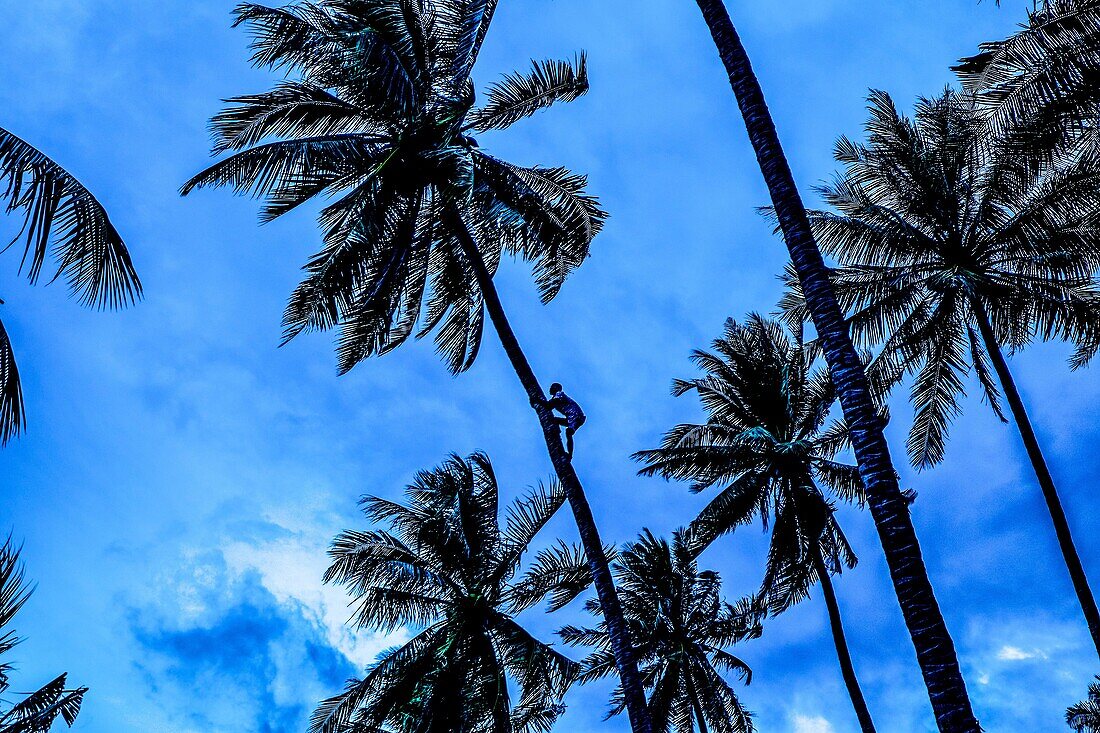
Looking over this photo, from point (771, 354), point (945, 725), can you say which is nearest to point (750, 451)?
point (771, 354)

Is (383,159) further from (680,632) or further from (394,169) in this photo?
(680,632)

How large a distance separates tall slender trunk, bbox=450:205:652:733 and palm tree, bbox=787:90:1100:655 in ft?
25.4

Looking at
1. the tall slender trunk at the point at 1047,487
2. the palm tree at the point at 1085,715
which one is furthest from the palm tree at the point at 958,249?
the palm tree at the point at 1085,715

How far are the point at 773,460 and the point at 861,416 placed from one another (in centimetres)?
1393

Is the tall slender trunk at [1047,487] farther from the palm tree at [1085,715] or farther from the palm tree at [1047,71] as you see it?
the palm tree at [1085,715]

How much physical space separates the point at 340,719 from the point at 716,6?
1465 centimetres

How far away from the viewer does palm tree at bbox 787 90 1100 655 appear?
16.1 m

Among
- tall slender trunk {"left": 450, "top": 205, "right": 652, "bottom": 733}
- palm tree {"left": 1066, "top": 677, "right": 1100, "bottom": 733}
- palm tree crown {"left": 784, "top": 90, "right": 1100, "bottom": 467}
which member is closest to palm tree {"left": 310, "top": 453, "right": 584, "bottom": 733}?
tall slender trunk {"left": 450, "top": 205, "right": 652, "bottom": 733}

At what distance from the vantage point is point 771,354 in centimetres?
2233

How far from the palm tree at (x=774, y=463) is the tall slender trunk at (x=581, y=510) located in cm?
736

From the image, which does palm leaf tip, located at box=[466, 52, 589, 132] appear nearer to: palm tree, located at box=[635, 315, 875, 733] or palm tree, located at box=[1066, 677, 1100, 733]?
palm tree, located at box=[635, 315, 875, 733]

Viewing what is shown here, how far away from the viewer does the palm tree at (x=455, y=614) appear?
1714 centimetres

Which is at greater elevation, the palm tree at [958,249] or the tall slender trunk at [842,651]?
the palm tree at [958,249]

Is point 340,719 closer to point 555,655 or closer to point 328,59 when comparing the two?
point 555,655
